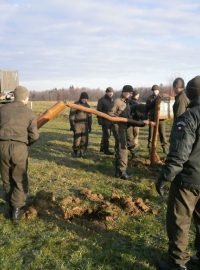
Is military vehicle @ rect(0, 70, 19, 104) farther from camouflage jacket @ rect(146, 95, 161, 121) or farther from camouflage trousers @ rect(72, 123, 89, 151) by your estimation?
camouflage jacket @ rect(146, 95, 161, 121)

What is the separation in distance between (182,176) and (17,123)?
3.13 meters

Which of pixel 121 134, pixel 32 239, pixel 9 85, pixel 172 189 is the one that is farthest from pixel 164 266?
pixel 9 85

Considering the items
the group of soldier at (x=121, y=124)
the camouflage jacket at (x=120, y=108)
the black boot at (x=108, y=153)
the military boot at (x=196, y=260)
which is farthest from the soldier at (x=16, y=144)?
the black boot at (x=108, y=153)

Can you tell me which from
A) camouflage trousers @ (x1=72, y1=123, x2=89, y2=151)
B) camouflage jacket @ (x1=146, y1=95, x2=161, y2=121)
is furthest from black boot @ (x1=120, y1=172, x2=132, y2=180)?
camouflage trousers @ (x1=72, y1=123, x2=89, y2=151)

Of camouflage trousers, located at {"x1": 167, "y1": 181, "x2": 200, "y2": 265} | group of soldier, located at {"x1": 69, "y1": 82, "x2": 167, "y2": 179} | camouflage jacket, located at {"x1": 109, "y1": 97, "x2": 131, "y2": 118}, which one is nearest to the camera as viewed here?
camouflage trousers, located at {"x1": 167, "y1": 181, "x2": 200, "y2": 265}

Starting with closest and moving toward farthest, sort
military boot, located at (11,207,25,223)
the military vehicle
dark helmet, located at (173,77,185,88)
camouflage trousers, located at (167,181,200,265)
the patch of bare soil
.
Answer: camouflage trousers, located at (167,181,200,265), military boot, located at (11,207,25,223), the patch of bare soil, dark helmet, located at (173,77,185,88), the military vehicle

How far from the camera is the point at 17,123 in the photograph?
6.76 meters

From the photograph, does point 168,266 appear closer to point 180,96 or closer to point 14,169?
point 14,169

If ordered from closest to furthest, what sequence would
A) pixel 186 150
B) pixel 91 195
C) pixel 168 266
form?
1. pixel 186 150
2. pixel 168 266
3. pixel 91 195

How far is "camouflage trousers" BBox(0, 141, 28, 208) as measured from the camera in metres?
6.77

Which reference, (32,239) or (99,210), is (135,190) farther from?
(32,239)

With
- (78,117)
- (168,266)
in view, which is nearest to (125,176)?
(78,117)

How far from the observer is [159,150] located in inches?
568

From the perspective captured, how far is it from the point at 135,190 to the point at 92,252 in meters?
3.39
